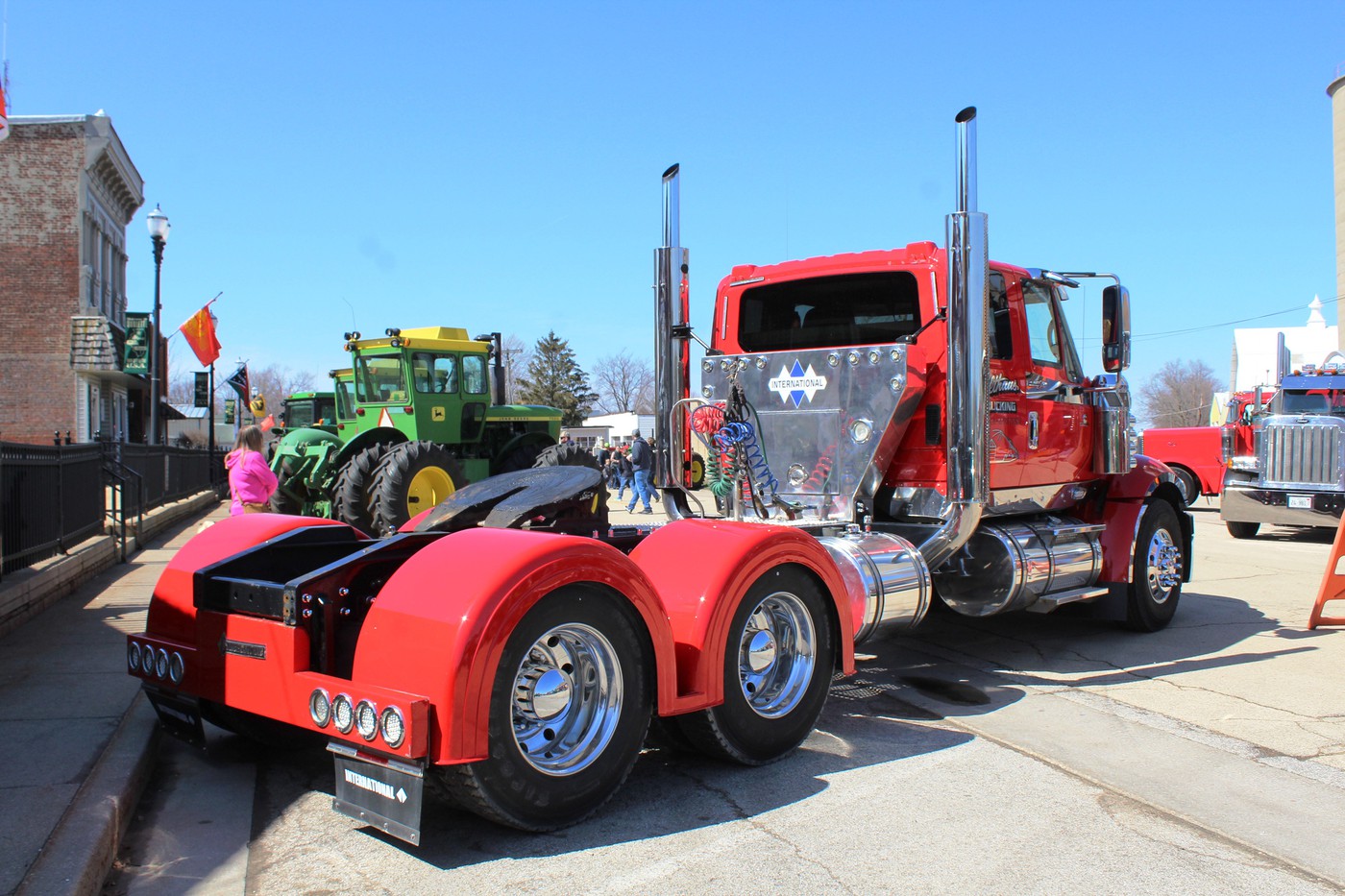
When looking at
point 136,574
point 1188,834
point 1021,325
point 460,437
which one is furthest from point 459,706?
point 460,437

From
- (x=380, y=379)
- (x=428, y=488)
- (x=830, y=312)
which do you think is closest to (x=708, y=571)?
(x=830, y=312)

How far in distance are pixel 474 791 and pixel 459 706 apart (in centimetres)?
34

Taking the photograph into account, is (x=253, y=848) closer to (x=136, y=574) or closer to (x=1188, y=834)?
(x=1188, y=834)

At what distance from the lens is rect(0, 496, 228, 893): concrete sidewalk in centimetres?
343

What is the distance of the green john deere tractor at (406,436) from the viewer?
41.6 ft

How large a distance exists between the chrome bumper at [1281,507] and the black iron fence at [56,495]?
15.3 metres

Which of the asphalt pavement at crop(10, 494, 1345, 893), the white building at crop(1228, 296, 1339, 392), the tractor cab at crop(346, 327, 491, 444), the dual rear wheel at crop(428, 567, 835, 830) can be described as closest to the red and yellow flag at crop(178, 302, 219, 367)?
the tractor cab at crop(346, 327, 491, 444)

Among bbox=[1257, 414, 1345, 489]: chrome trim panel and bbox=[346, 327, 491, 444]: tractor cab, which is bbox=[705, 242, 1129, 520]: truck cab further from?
bbox=[1257, 414, 1345, 489]: chrome trim panel

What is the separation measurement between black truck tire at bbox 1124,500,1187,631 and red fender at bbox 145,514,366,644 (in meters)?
5.95

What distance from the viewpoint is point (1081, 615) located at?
8539 mm

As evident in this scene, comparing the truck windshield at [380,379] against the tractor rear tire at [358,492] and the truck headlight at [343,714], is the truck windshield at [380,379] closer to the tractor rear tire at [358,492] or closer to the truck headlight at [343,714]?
the tractor rear tire at [358,492]

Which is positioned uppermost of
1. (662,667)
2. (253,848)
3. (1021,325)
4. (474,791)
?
(1021,325)

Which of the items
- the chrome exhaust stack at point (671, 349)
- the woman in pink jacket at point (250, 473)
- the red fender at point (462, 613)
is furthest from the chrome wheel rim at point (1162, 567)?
the woman in pink jacket at point (250, 473)

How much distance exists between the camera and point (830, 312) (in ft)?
24.3
